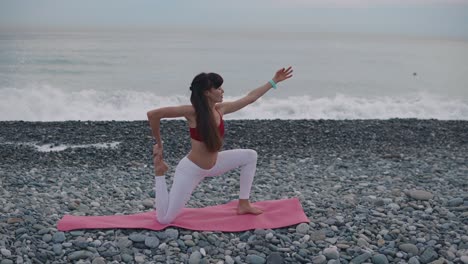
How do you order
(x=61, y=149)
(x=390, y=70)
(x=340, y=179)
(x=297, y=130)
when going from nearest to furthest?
1. (x=340, y=179)
2. (x=61, y=149)
3. (x=297, y=130)
4. (x=390, y=70)

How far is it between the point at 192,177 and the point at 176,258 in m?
0.96

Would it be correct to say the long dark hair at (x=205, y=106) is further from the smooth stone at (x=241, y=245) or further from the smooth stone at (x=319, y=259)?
the smooth stone at (x=319, y=259)

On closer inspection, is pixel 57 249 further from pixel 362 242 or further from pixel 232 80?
pixel 232 80

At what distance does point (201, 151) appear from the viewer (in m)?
5.68

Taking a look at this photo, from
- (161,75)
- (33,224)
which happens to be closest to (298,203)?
(33,224)

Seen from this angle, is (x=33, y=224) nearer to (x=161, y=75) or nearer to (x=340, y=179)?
(x=340, y=179)

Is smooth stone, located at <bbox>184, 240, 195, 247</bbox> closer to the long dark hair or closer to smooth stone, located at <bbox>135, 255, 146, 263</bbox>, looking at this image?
smooth stone, located at <bbox>135, 255, 146, 263</bbox>

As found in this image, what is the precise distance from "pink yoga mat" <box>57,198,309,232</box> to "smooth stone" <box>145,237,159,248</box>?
22cm

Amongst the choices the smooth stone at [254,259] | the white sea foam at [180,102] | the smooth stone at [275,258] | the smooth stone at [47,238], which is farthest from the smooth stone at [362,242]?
the white sea foam at [180,102]

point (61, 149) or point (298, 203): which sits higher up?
point (298, 203)

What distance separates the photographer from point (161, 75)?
35625 mm

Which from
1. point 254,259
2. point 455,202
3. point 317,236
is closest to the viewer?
point 254,259

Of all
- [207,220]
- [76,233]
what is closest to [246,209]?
[207,220]

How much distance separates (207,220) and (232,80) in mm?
29228
